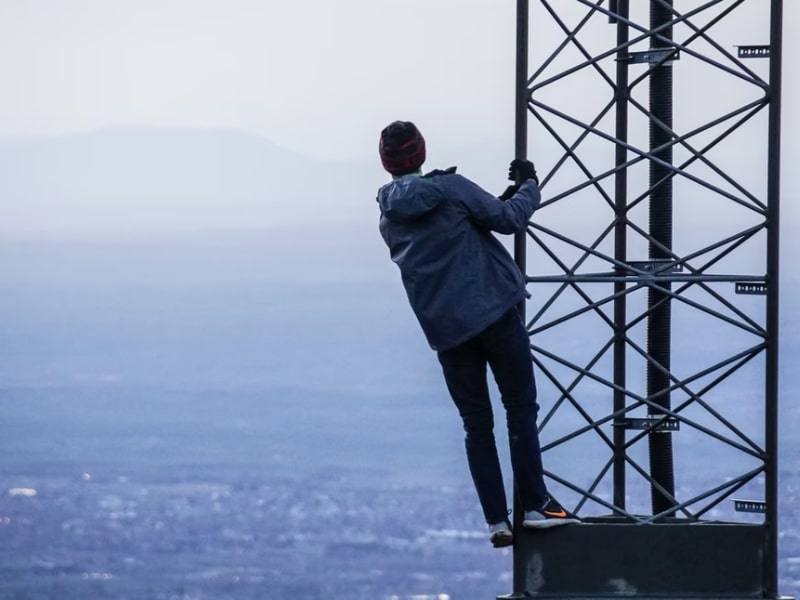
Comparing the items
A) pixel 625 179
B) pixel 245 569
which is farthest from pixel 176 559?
pixel 625 179

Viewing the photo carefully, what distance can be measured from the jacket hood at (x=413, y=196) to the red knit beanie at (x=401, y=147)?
7 cm

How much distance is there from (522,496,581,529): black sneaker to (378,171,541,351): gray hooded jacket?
118 centimetres

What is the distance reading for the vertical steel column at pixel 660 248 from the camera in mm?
8727

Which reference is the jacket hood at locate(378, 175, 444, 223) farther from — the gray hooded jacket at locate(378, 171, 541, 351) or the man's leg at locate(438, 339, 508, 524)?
the man's leg at locate(438, 339, 508, 524)

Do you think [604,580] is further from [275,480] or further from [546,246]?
[275,480]

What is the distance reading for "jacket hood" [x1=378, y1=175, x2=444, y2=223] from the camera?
22.3ft

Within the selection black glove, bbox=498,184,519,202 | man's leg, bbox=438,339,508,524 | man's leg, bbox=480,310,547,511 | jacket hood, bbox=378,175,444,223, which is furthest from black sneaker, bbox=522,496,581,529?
jacket hood, bbox=378,175,444,223

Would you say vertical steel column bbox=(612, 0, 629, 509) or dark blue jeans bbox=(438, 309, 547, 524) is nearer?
dark blue jeans bbox=(438, 309, 547, 524)

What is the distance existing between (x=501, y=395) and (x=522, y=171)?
3.74ft

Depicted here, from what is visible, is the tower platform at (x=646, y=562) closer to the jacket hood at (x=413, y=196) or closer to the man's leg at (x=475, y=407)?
the man's leg at (x=475, y=407)

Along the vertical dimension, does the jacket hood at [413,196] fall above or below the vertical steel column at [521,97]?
below

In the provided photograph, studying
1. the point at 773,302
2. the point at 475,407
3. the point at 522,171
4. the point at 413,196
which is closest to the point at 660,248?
the point at 773,302

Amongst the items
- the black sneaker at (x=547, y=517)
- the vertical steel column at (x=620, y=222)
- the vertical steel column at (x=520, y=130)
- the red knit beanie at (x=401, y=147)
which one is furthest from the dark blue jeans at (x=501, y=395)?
the vertical steel column at (x=620, y=222)

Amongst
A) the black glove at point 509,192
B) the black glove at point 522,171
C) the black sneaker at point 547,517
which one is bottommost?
the black sneaker at point 547,517
